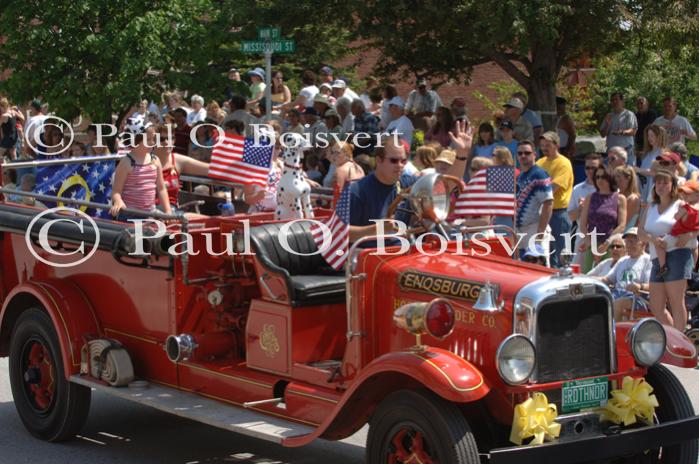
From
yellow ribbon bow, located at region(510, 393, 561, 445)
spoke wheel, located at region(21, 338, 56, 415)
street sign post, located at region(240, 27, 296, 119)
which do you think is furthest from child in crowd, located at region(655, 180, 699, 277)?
street sign post, located at region(240, 27, 296, 119)

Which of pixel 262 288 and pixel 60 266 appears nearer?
pixel 262 288

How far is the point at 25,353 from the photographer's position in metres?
7.81

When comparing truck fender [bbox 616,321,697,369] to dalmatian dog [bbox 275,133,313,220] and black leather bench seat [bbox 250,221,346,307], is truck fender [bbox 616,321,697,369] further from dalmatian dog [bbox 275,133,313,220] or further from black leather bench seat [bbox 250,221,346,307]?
dalmatian dog [bbox 275,133,313,220]

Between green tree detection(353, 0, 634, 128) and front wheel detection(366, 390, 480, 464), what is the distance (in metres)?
8.83

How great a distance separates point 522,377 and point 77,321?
3256mm

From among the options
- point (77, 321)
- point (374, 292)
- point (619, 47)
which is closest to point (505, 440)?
point (374, 292)

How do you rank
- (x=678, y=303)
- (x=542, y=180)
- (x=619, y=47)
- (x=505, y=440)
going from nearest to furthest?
(x=505, y=440) < (x=678, y=303) < (x=542, y=180) < (x=619, y=47)

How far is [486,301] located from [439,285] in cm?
42

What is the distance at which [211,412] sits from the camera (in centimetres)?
661

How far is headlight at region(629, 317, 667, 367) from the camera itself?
580 centimetres

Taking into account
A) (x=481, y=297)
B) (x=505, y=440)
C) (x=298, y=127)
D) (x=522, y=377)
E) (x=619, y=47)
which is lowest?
(x=505, y=440)

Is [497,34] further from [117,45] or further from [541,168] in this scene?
[117,45]

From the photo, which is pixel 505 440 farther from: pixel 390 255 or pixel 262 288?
pixel 262 288

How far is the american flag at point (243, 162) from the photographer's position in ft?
28.1
